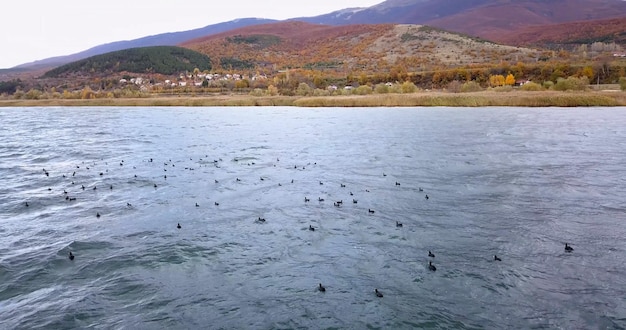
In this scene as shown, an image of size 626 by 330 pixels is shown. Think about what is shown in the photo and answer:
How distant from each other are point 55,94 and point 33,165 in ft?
384

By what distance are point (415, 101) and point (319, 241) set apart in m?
69.8

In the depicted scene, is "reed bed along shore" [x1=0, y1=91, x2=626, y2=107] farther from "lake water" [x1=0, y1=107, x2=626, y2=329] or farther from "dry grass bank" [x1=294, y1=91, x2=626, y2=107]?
"lake water" [x1=0, y1=107, x2=626, y2=329]

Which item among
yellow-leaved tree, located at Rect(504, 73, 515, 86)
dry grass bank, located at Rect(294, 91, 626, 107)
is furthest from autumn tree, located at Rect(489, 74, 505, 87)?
dry grass bank, located at Rect(294, 91, 626, 107)

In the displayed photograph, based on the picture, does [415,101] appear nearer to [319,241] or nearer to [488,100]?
[488,100]

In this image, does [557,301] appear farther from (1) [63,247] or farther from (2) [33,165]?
(2) [33,165]

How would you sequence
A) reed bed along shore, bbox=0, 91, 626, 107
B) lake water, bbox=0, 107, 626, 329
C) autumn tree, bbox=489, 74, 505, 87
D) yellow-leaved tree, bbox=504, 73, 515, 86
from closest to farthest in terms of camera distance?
lake water, bbox=0, 107, 626, 329 < reed bed along shore, bbox=0, 91, 626, 107 < yellow-leaved tree, bbox=504, 73, 515, 86 < autumn tree, bbox=489, 74, 505, 87

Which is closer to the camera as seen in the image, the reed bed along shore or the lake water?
the lake water

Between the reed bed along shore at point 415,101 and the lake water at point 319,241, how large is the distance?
39764mm

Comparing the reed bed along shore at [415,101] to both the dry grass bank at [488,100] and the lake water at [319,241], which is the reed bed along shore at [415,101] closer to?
the dry grass bank at [488,100]

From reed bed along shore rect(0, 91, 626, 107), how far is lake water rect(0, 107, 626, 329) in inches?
1565

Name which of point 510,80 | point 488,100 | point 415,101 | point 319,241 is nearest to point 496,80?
point 510,80

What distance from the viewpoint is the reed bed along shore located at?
66.2 m

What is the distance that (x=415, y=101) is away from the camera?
264ft

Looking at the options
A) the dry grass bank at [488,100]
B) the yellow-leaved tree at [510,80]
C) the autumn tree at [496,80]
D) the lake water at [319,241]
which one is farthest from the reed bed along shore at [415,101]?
the lake water at [319,241]
